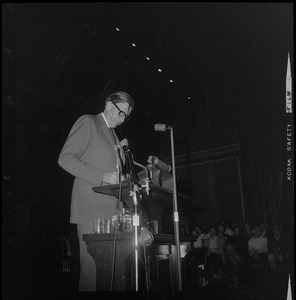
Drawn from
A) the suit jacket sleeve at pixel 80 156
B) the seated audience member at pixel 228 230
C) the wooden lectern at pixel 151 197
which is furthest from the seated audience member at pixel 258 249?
the suit jacket sleeve at pixel 80 156

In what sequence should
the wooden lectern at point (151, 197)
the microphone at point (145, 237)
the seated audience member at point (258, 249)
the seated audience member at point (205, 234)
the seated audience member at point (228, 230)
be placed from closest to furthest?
the microphone at point (145, 237) < the wooden lectern at point (151, 197) < the seated audience member at point (258, 249) < the seated audience member at point (228, 230) < the seated audience member at point (205, 234)

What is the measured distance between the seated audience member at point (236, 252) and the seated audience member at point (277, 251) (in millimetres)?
1018

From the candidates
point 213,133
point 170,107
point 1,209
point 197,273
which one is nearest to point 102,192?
point 1,209

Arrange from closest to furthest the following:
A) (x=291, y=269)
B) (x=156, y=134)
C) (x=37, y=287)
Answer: (x=37, y=287)
(x=291, y=269)
(x=156, y=134)

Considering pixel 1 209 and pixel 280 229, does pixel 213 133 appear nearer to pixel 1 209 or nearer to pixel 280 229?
pixel 280 229

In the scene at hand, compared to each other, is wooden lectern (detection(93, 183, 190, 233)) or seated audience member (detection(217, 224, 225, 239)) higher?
wooden lectern (detection(93, 183, 190, 233))

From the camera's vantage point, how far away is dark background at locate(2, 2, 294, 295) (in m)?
2.88

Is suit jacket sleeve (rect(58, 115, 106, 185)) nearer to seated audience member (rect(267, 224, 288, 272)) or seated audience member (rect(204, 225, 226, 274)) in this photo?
seated audience member (rect(267, 224, 288, 272))

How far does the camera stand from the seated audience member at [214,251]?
4469 mm

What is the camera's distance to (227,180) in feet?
26.3

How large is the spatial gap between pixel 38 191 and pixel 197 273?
2.77 m

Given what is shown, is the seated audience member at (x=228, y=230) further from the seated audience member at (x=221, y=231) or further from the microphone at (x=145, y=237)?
the microphone at (x=145, y=237)

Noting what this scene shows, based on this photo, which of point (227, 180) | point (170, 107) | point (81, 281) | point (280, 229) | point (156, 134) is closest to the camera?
point (81, 281)

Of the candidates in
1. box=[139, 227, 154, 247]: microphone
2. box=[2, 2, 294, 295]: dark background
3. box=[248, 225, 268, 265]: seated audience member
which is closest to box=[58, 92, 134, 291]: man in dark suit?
box=[139, 227, 154, 247]: microphone
